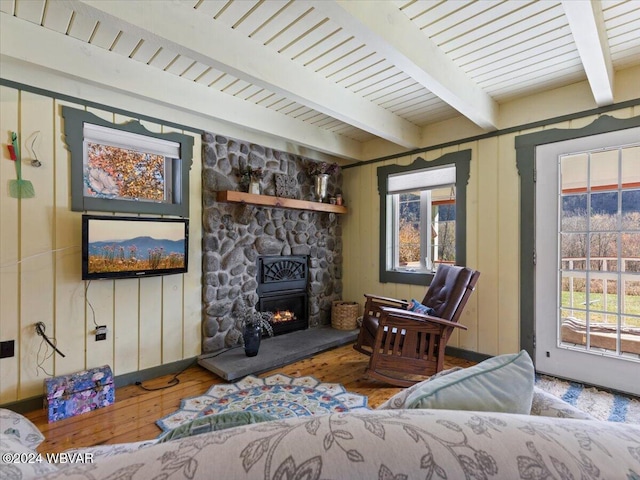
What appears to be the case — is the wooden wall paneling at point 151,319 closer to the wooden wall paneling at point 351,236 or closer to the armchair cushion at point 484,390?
the wooden wall paneling at point 351,236

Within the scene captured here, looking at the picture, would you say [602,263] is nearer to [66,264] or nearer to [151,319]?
[151,319]

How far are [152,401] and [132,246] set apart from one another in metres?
1.22

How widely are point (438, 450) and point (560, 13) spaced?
2.53m

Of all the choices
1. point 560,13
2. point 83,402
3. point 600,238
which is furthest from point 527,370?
point 83,402

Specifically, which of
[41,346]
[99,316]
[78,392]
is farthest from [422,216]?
[41,346]

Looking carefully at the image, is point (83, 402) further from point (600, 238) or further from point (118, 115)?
point (600, 238)

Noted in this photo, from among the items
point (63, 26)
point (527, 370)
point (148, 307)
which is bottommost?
A: point (148, 307)

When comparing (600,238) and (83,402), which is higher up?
(600,238)

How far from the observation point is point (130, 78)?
2418 mm

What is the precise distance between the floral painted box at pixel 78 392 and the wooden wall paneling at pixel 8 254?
0.22m

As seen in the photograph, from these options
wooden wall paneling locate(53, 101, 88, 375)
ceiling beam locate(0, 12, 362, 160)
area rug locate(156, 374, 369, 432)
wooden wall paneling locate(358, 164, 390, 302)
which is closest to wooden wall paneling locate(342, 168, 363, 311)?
wooden wall paneling locate(358, 164, 390, 302)

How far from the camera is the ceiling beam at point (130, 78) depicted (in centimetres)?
200

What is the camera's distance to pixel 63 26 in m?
2.04

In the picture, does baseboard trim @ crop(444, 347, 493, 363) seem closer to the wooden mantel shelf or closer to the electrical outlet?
the wooden mantel shelf
